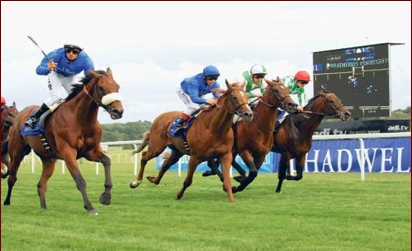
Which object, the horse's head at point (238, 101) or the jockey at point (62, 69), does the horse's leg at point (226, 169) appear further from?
the jockey at point (62, 69)

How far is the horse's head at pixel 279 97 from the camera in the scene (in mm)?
10258

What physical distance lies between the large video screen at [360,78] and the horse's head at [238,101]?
11976 millimetres

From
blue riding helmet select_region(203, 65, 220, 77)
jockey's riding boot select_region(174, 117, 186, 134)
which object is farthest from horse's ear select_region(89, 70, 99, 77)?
jockey's riding boot select_region(174, 117, 186, 134)

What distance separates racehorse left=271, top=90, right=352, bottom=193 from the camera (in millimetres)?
11438

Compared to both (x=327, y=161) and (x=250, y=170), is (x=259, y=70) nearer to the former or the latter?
(x=250, y=170)

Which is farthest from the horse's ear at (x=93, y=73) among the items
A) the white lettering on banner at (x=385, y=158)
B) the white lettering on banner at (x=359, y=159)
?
the white lettering on banner at (x=385, y=158)

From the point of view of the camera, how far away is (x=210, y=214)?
26.8 feet

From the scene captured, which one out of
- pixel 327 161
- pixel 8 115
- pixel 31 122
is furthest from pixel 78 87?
pixel 327 161

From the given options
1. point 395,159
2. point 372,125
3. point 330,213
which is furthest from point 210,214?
point 372,125

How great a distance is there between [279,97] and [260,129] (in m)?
0.56

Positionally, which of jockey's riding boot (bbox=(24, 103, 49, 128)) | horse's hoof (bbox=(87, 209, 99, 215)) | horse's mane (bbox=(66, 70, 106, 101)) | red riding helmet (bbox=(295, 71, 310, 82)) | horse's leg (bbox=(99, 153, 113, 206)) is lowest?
horse's hoof (bbox=(87, 209, 99, 215))

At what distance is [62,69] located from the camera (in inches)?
364

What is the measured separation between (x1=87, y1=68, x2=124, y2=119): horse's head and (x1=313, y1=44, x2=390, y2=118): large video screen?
13.5 m

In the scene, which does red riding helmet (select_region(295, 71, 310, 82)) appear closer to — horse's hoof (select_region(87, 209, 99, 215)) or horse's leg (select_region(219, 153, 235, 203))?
horse's leg (select_region(219, 153, 235, 203))
